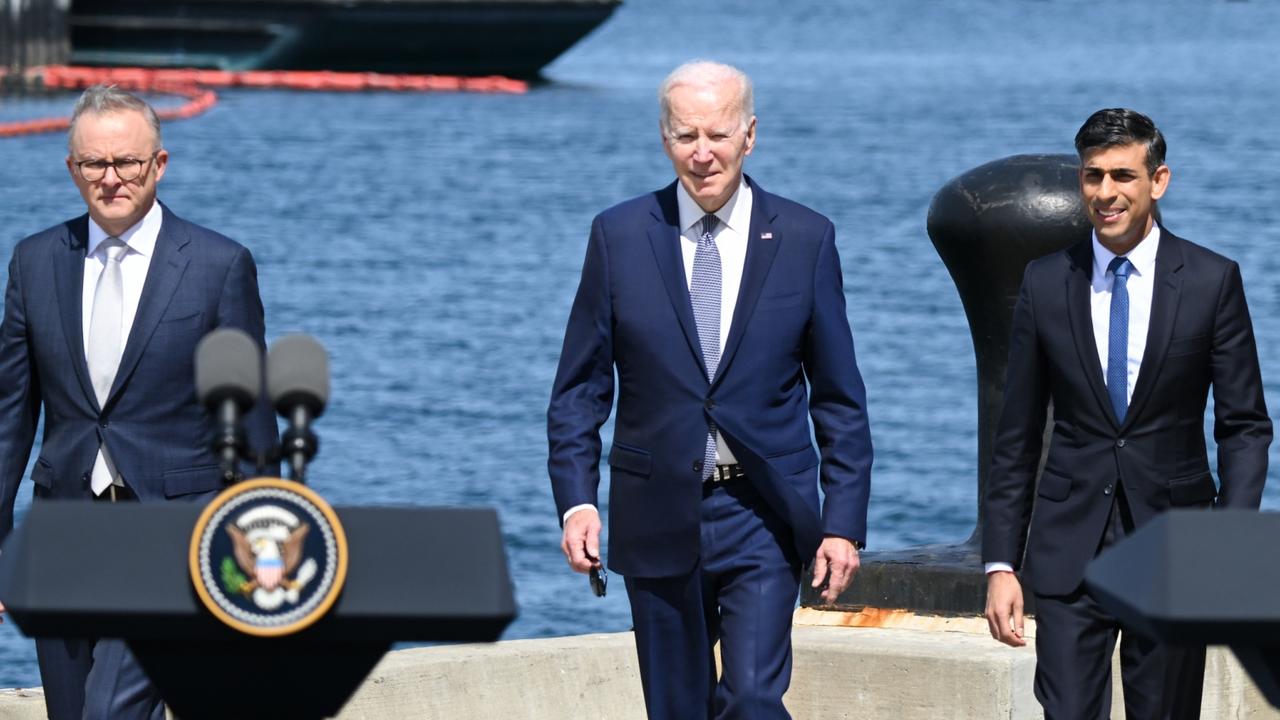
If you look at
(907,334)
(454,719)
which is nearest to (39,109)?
(907,334)

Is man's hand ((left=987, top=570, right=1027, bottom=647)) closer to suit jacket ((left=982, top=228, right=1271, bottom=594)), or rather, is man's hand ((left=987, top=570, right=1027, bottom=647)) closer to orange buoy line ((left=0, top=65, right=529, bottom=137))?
suit jacket ((left=982, top=228, right=1271, bottom=594))

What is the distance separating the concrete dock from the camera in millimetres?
6660

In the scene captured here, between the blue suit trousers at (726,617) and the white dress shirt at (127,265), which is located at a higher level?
the white dress shirt at (127,265)

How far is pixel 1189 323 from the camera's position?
206 inches

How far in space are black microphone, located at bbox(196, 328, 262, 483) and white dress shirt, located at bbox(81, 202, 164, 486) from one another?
192 cm

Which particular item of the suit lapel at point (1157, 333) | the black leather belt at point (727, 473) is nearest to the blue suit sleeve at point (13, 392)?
the black leather belt at point (727, 473)

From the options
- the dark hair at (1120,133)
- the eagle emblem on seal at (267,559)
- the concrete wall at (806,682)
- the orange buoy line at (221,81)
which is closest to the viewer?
the eagle emblem on seal at (267,559)

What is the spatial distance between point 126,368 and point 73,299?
0.65 ft

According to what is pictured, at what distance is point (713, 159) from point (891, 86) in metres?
66.8

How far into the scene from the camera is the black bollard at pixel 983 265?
296 inches

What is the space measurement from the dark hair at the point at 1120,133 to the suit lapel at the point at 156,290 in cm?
198

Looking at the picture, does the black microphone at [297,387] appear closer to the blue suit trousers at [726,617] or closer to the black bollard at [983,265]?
the blue suit trousers at [726,617]

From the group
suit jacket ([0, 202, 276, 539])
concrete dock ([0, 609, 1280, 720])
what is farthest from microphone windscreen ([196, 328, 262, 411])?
concrete dock ([0, 609, 1280, 720])

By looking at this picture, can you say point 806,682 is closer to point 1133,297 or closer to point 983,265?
point 983,265
